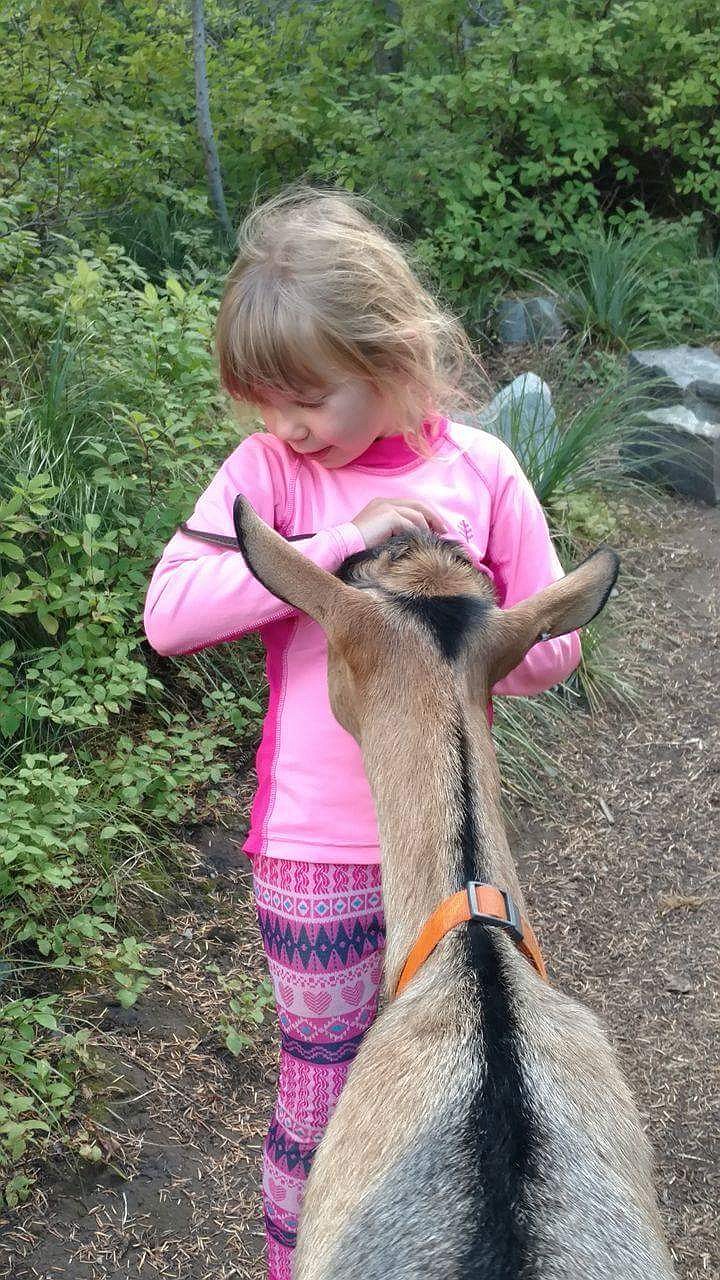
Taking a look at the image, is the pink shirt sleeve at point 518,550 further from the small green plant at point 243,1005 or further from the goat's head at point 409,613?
the small green plant at point 243,1005

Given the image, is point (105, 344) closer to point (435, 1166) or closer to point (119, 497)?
point (119, 497)

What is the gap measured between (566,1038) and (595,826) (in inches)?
146

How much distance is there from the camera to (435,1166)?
5.58 feet

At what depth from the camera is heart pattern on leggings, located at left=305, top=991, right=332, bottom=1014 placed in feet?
8.36

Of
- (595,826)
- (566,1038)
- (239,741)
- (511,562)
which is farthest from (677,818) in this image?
(566,1038)

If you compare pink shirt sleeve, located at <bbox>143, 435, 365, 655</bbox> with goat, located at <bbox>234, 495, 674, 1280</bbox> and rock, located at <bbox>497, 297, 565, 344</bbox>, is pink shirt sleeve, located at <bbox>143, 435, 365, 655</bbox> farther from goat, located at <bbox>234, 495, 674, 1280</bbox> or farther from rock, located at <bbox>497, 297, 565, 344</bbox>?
rock, located at <bbox>497, 297, 565, 344</bbox>

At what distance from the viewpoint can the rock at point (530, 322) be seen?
349 inches

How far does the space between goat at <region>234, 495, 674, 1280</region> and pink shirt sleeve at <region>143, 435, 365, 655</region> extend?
4.3 inches

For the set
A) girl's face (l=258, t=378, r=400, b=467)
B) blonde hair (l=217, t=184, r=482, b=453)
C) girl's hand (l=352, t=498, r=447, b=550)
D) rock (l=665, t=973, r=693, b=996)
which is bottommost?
rock (l=665, t=973, r=693, b=996)

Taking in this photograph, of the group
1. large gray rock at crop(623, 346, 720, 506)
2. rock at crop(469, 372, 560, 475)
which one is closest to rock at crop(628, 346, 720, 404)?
large gray rock at crop(623, 346, 720, 506)

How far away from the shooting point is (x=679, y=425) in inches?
320

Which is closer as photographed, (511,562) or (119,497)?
(511,562)

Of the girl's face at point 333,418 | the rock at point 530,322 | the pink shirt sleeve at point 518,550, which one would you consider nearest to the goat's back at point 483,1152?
the pink shirt sleeve at point 518,550

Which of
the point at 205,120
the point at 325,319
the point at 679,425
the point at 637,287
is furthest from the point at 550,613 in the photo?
the point at 637,287
